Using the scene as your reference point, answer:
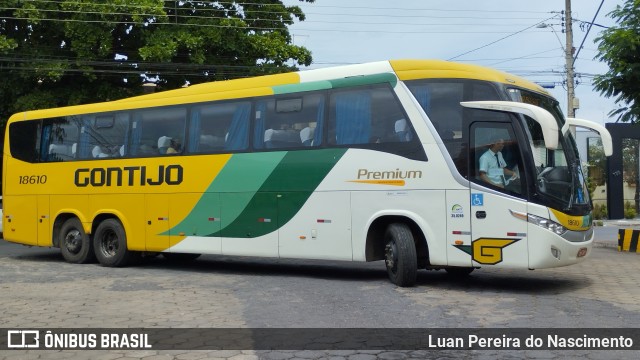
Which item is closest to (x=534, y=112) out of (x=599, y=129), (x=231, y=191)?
(x=599, y=129)

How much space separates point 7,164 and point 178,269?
18.0ft

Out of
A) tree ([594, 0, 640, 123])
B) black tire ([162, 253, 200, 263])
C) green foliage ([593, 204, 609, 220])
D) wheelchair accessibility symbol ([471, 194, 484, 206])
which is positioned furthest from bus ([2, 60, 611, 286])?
green foliage ([593, 204, 609, 220])

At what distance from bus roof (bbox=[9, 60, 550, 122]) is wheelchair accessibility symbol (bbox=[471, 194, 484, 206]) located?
173 centimetres

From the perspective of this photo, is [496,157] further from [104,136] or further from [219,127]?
[104,136]

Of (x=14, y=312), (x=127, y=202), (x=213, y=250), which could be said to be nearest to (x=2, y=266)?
(x=127, y=202)

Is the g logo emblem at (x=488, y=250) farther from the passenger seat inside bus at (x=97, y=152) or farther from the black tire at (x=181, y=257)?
the passenger seat inside bus at (x=97, y=152)

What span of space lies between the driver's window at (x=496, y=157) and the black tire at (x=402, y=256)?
4.44 ft

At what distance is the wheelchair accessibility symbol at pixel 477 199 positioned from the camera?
363 inches

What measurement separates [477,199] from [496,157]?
2.19 feet

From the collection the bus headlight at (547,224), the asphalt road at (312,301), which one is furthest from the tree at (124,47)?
the bus headlight at (547,224)

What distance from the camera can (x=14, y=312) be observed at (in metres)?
8.05

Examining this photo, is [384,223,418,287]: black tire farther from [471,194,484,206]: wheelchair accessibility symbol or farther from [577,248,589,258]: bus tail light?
[577,248,589,258]: bus tail light

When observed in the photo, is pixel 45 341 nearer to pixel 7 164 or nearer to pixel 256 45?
pixel 7 164

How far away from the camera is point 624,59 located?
15492mm
